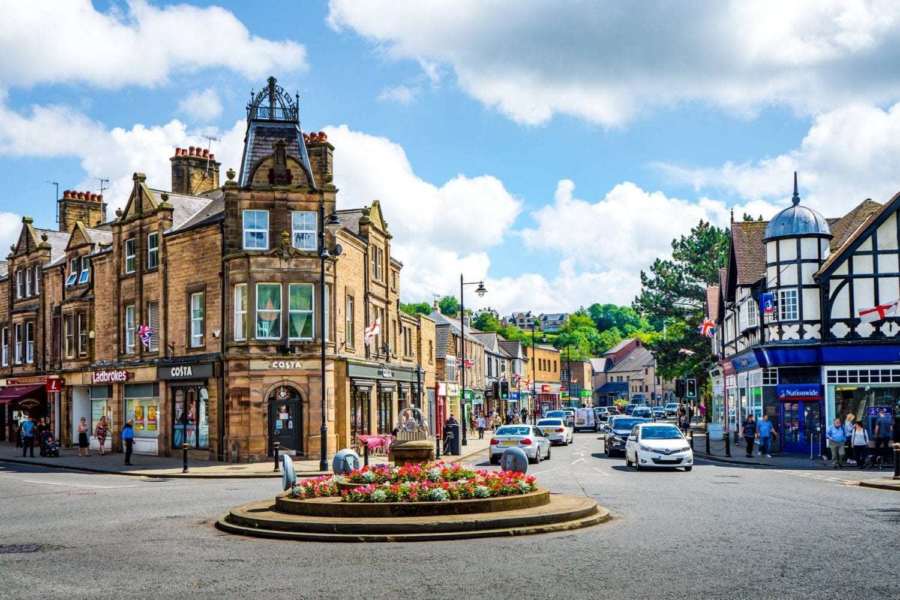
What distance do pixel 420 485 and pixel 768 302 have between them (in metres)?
25.4

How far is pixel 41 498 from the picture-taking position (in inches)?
923

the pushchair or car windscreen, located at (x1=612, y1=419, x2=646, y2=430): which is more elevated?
car windscreen, located at (x1=612, y1=419, x2=646, y2=430)

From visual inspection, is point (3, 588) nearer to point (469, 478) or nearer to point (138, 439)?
point (469, 478)

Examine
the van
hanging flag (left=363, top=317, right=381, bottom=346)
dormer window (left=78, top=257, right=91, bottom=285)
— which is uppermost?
dormer window (left=78, top=257, right=91, bottom=285)

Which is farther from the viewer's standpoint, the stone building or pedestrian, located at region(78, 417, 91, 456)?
pedestrian, located at region(78, 417, 91, 456)

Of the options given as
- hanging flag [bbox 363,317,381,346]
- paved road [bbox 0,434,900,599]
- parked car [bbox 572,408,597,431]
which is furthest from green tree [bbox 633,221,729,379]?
paved road [bbox 0,434,900,599]

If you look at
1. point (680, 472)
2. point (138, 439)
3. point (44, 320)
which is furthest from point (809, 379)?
point (44, 320)

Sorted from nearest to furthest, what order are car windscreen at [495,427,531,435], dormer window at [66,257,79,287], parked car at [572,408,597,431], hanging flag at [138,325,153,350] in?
1. car windscreen at [495,427,531,435]
2. hanging flag at [138,325,153,350]
3. dormer window at [66,257,79,287]
4. parked car at [572,408,597,431]

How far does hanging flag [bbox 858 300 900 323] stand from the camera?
35812 mm

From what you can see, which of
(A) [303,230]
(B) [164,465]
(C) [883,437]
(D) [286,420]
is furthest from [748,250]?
(B) [164,465]

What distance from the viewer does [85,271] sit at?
47.6 metres

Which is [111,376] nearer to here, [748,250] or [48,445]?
[48,445]

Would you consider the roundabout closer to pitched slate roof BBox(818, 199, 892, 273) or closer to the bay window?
the bay window

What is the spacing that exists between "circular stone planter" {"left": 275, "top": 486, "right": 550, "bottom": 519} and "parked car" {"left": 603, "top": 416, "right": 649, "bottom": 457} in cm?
2170
